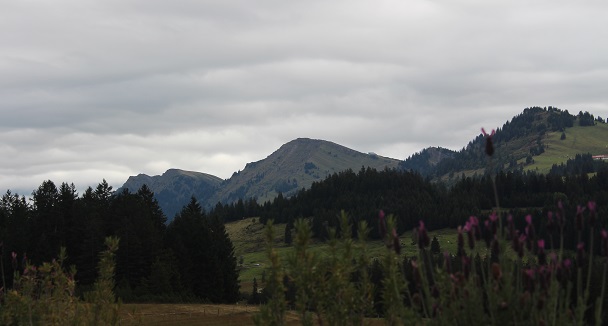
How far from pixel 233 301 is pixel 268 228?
105874 mm

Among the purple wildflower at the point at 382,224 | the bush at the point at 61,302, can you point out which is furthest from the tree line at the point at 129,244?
the purple wildflower at the point at 382,224

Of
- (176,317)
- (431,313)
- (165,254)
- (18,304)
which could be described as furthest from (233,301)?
(431,313)

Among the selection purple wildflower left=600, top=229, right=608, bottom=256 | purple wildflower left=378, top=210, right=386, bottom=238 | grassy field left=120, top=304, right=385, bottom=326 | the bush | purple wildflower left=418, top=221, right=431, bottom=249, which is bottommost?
grassy field left=120, top=304, right=385, bottom=326

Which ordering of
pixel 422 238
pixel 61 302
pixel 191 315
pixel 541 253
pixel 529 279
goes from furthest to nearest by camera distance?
pixel 191 315 → pixel 61 302 → pixel 422 238 → pixel 541 253 → pixel 529 279

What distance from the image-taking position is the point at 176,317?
76062mm

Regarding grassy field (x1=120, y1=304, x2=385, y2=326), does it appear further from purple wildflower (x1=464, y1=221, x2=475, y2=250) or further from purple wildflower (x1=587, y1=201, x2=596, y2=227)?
purple wildflower (x1=587, y1=201, x2=596, y2=227)

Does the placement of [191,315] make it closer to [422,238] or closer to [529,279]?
[422,238]

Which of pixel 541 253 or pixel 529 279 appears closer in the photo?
pixel 529 279

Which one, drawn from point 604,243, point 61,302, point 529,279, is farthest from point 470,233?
point 61,302

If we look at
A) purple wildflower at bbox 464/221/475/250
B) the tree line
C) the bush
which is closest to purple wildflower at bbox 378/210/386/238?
purple wildflower at bbox 464/221/475/250

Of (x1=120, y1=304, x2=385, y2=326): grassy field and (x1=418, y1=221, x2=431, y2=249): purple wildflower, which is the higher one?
(x1=418, y1=221, x2=431, y2=249): purple wildflower

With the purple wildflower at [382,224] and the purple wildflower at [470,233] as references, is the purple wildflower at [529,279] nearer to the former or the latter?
the purple wildflower at [470,233]

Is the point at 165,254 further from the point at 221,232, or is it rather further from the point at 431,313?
the point at 431,313

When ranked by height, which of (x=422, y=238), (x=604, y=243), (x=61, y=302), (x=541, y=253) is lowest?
(x=61, y=302)
